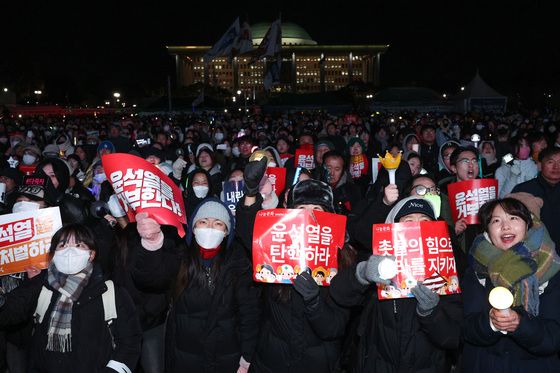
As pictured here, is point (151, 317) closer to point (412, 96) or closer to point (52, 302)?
point (52, 302)

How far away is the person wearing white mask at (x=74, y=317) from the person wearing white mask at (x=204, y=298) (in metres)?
0.34

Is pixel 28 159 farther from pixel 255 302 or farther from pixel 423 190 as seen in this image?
pixel 423 190

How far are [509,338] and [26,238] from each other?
115 inches

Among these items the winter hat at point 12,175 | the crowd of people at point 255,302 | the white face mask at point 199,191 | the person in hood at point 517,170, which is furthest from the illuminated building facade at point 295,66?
the crowd of people at point 255,302

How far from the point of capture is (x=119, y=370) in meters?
2.89

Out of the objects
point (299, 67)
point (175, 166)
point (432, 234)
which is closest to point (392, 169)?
point (432, 234)

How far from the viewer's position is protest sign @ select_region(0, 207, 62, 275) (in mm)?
3447

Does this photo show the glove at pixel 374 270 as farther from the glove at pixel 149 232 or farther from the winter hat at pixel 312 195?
the glove at pixel 149 232

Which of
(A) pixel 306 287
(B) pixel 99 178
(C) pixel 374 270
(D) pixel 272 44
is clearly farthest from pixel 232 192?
(D) pixel 272 44

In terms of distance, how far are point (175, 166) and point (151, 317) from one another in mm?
3571

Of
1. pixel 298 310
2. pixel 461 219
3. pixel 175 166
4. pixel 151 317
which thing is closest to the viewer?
pixel 298 310

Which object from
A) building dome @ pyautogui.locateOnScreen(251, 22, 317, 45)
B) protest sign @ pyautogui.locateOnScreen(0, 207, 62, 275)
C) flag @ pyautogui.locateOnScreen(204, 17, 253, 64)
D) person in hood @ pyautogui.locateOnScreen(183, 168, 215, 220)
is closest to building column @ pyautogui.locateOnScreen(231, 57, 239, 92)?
building dome @ pyautogui.locateOnScreen(251, 22, 317, 45)

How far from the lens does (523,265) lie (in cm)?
255

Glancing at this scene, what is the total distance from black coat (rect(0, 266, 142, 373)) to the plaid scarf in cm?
2
